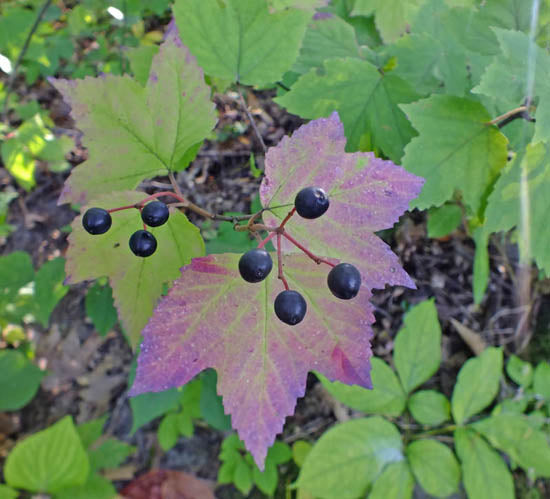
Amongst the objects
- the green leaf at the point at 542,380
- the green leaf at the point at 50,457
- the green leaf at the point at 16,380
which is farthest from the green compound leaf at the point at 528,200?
the green leaf at the point at 16,380

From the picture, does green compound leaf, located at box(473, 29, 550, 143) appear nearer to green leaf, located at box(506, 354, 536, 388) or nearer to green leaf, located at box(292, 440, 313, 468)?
green leaf, located at box(506, 354, 536, 388)

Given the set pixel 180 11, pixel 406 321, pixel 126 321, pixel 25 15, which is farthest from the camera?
pixel 25 15

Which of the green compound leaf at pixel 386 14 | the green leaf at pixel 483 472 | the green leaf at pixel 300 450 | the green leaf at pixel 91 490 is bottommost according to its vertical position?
the green leaf at pixel 91 490

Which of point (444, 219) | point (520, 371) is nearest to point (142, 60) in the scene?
point (444, 219)

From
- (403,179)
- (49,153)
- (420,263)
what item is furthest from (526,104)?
(49,153)

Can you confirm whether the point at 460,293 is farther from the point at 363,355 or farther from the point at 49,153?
the point at 49,153

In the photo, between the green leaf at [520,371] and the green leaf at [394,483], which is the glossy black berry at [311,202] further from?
the green leaf at [520,371]
